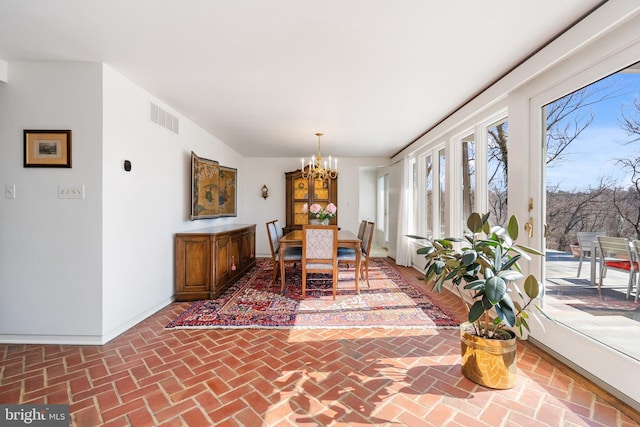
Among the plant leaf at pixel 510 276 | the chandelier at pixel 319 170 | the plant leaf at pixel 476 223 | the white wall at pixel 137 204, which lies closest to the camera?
the plant leaf at pixel 510 276

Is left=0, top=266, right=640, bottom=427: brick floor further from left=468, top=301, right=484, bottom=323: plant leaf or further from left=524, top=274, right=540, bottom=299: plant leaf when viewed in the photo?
left=524, top=274, right=540, bottom=299: plant leaf

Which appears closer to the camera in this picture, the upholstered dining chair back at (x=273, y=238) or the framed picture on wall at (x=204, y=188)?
the framed picture on wall at (x=204, y=188)

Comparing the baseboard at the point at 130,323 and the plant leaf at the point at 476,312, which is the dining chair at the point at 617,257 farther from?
the baseboard at the point at 130,323

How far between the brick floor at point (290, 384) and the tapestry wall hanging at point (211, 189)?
6.16 ft

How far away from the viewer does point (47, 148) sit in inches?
87.7

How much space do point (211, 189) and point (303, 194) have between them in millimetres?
2347

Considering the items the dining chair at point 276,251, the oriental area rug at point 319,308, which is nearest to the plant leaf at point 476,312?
the oriental area rug at point 319,308

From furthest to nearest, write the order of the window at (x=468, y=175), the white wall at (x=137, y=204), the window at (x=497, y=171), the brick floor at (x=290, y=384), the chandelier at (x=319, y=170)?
the chandelier at (x=319, y=170) → the window at (x=468, y=175) → the window at (x=497, y=171) → the white wall at (x=137, y=204) → the brick floor at (x=290, y=384)

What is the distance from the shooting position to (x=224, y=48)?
1.99 meters

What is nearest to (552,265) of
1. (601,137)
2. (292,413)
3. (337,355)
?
(601,137)

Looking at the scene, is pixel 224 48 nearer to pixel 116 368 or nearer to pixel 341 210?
pixel 116 368

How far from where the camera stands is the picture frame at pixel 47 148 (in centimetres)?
222

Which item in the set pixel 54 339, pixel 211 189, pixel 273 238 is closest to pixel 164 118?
pixel 211 189

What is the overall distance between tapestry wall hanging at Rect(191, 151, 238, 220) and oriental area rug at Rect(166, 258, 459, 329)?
1198 mm
